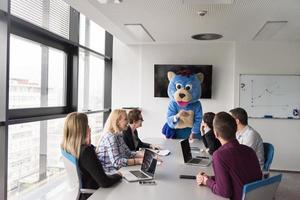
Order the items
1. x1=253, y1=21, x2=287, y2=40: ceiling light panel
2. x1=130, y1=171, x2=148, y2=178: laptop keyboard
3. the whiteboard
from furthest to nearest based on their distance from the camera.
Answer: the whiteboard
x1=253, y1=21, x2=287, y2=40: ceiling light panel
x1=130, y1=171, x2=148, y2=178: laptop keyboard

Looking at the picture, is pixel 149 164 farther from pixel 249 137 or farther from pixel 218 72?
pixel 218 72

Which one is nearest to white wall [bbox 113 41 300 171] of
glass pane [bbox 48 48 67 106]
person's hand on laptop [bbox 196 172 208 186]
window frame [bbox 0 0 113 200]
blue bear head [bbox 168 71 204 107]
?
window frame [bbox 0 0 113 200]

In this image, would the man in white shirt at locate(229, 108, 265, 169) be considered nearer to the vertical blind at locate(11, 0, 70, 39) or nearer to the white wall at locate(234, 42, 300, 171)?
the white wall at locate(234, 42, 300, 171)

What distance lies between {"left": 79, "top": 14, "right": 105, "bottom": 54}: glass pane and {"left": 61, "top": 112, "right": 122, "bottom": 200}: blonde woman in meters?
2.56

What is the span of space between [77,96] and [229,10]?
250 cm

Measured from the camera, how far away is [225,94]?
5.56 meters

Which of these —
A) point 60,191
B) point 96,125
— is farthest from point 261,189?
point 96,125

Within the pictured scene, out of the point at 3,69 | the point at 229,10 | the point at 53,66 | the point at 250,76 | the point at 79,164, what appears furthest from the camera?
the point at 250,76

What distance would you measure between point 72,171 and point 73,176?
5 cm

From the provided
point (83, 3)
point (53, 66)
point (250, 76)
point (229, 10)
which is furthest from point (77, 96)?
point (250, 76)

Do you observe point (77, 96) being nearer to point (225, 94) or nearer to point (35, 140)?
point (35, 140)

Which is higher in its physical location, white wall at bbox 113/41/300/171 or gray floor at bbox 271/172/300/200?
white wall at bbox 113/41/300/171

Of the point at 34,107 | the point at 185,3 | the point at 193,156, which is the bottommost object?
the point at 193,156

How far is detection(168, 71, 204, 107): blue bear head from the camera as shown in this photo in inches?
197
